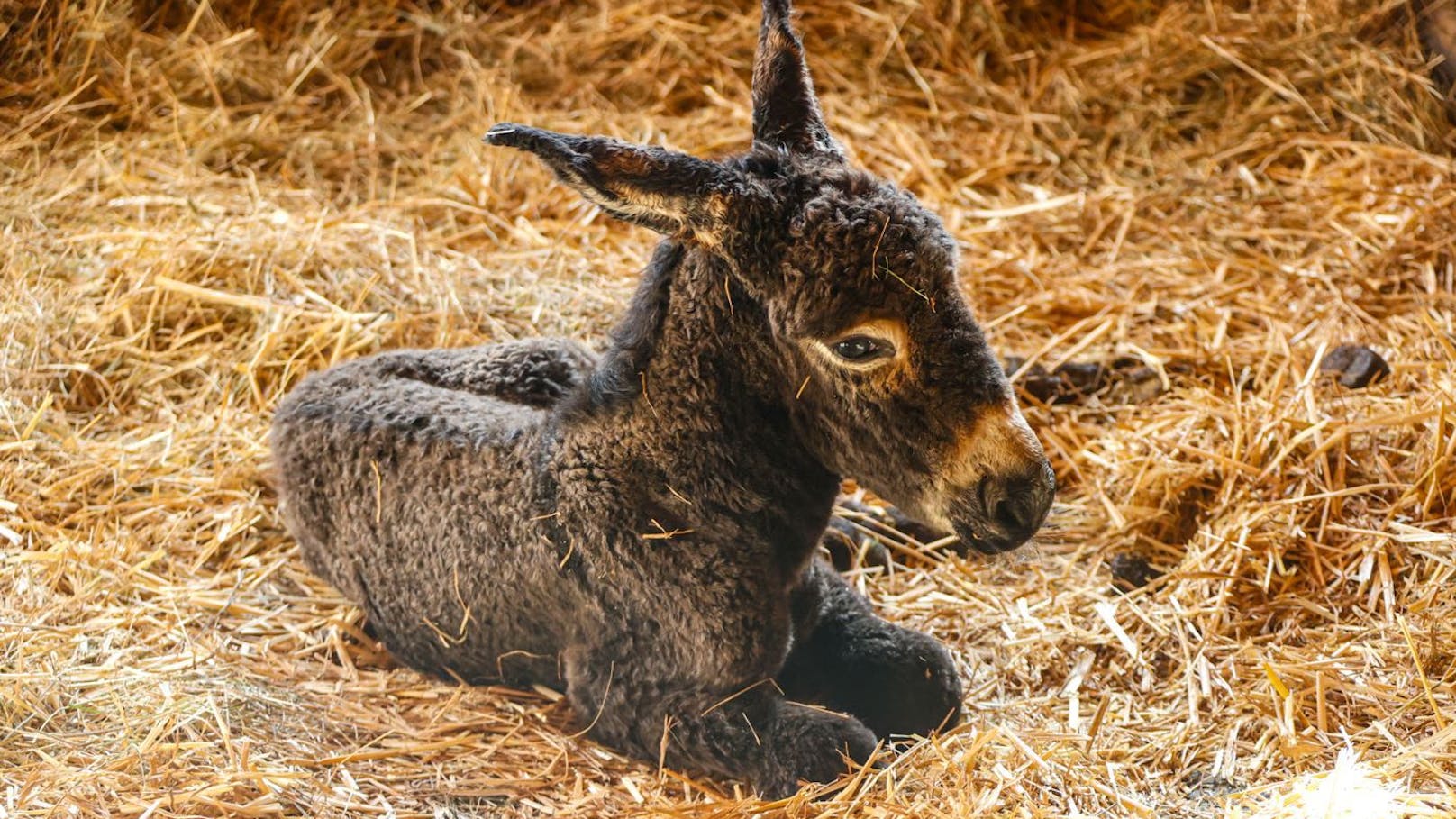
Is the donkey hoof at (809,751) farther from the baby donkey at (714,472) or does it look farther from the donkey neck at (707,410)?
the donkey neck at (707,410)

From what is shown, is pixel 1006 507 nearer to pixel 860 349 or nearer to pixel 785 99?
pixel 860 349

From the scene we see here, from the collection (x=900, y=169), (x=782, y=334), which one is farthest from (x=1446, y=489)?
(x=900, y=169)

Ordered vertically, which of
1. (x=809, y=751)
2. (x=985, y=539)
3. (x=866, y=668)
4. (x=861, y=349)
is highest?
(x=861, y=349)

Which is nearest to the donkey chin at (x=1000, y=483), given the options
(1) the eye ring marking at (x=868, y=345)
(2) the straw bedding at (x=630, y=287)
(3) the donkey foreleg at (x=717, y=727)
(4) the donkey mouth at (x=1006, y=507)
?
(4) the donkey mouth at (x=1006, y=507)

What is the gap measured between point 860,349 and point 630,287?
274cm

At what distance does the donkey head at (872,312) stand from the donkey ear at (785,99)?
0.70 ft

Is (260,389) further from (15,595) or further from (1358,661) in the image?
(1358,661)

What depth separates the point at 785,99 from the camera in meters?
3.49

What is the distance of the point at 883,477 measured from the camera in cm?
327

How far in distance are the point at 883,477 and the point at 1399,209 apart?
411 cm

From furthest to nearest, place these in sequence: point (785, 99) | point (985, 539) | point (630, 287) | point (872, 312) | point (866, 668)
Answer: point (630, 287) < point (866, 668) < point (785, 99) < point (985, 539) < point (872, 312)

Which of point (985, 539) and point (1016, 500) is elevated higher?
point (1016, 500)

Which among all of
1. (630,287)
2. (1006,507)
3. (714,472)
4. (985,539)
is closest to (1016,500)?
(1006,507)


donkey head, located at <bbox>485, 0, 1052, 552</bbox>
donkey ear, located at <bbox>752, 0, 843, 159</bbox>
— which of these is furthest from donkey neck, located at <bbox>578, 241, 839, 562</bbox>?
donkey ear, located at <bbox>752, 0, 843, 159</bbox>
